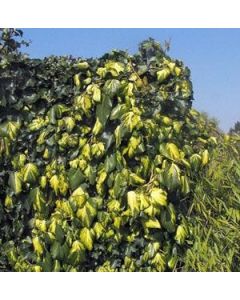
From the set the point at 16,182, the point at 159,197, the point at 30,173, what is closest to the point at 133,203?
the point at 159,197

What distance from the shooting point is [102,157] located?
437 cm

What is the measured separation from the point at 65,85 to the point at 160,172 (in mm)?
1003

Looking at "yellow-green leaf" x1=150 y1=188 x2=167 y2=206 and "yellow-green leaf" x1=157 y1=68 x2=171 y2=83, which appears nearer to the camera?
"yellow-green leaf" x1=150 y1=188 x2=167 y2=206

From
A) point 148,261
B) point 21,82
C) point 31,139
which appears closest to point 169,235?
point 148,261

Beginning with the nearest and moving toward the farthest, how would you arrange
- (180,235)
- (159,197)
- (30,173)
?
1. (159,197)
2. (180,235)
3. (30,173)

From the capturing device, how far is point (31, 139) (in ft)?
15.0

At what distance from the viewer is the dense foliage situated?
427 cm

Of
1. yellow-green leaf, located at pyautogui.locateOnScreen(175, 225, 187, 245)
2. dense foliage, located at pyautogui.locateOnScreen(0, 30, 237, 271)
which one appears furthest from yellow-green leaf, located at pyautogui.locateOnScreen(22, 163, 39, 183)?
yellow-green leaf, located at pyautogui.locateOnScreen(175, 225, 187, 245)

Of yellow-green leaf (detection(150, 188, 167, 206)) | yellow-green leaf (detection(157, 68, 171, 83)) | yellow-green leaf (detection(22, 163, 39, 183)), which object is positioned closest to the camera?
yellow-green leaf (detection(150, 188, 167, 206))

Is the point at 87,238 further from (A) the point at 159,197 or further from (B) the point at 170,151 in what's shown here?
(B) the point at 170,151

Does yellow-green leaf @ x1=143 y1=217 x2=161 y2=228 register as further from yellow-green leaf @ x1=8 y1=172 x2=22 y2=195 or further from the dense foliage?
yellow-green leaf @ x1=8 y1=172 x2=22 y2=195

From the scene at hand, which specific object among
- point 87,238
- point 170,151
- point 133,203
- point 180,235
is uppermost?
point 170,151
